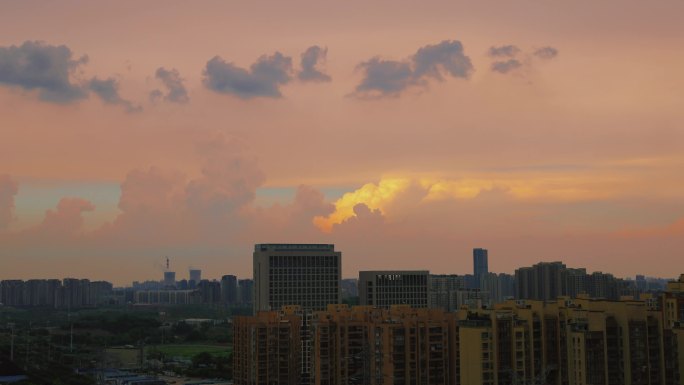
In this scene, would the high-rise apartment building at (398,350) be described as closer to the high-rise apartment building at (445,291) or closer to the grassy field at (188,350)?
the high-rise apartment building at (445,291)

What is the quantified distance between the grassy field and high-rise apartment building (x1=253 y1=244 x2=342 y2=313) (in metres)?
14.8

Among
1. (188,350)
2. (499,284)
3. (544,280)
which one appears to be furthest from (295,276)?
(499,284)

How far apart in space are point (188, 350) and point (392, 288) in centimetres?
2764

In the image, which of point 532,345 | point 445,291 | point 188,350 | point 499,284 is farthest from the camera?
point 499,284

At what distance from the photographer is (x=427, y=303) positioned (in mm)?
50625

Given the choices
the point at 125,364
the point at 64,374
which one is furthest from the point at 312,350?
the point at 125,364

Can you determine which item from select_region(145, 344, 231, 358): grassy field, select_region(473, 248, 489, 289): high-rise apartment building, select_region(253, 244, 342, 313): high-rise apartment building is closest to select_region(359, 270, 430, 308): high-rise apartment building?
select_region(253, 244, 342, 313): high-rise apartment building

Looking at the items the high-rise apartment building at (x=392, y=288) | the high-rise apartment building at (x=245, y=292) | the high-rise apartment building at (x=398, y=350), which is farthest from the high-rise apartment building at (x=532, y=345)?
the high-rise apartment building at (x=245, y=292)

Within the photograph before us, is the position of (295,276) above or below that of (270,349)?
above

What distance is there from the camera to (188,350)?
6969cm

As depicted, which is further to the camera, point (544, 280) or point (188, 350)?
point (188, 350)

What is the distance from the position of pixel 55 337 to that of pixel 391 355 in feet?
189

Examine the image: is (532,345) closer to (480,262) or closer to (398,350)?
(398,350)

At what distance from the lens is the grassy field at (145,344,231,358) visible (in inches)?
2564
